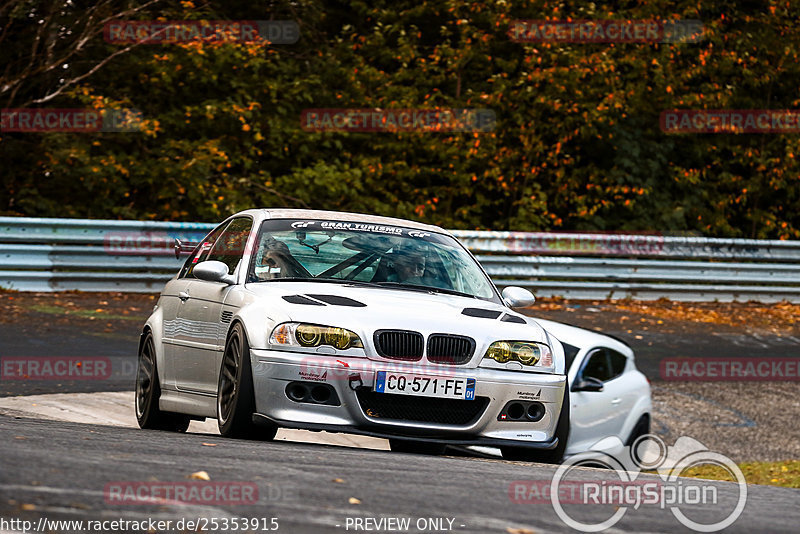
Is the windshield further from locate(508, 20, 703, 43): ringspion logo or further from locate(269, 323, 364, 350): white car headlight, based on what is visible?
locate(508, 20, 703, 43): ringspion logo

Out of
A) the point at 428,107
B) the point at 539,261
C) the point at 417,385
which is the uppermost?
the point at 417,385

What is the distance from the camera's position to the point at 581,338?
442 inches

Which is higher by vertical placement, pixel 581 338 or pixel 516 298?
pixel 516 298

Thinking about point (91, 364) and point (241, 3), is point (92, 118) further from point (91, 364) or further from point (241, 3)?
point (91, 364)

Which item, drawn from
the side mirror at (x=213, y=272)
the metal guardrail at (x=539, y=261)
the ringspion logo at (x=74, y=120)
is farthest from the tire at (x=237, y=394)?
the ringspion logo at (x=74, y=120)

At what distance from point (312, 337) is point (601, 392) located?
4.26 meters

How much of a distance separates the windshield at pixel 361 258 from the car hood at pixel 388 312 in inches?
13.4

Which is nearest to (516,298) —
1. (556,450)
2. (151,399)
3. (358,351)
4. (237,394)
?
(556,450)

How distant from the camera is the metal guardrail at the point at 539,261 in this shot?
58.4 ft

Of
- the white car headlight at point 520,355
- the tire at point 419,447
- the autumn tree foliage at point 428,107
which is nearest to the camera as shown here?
the white car headlight at point 520,355

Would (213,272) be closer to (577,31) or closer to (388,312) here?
(388,312)

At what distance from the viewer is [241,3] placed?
2450 centimetres

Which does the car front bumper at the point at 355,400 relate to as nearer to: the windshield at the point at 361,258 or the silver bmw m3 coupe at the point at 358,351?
the silver bmw m3 coupe at the point at 358,351

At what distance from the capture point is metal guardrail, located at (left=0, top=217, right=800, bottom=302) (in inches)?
701
